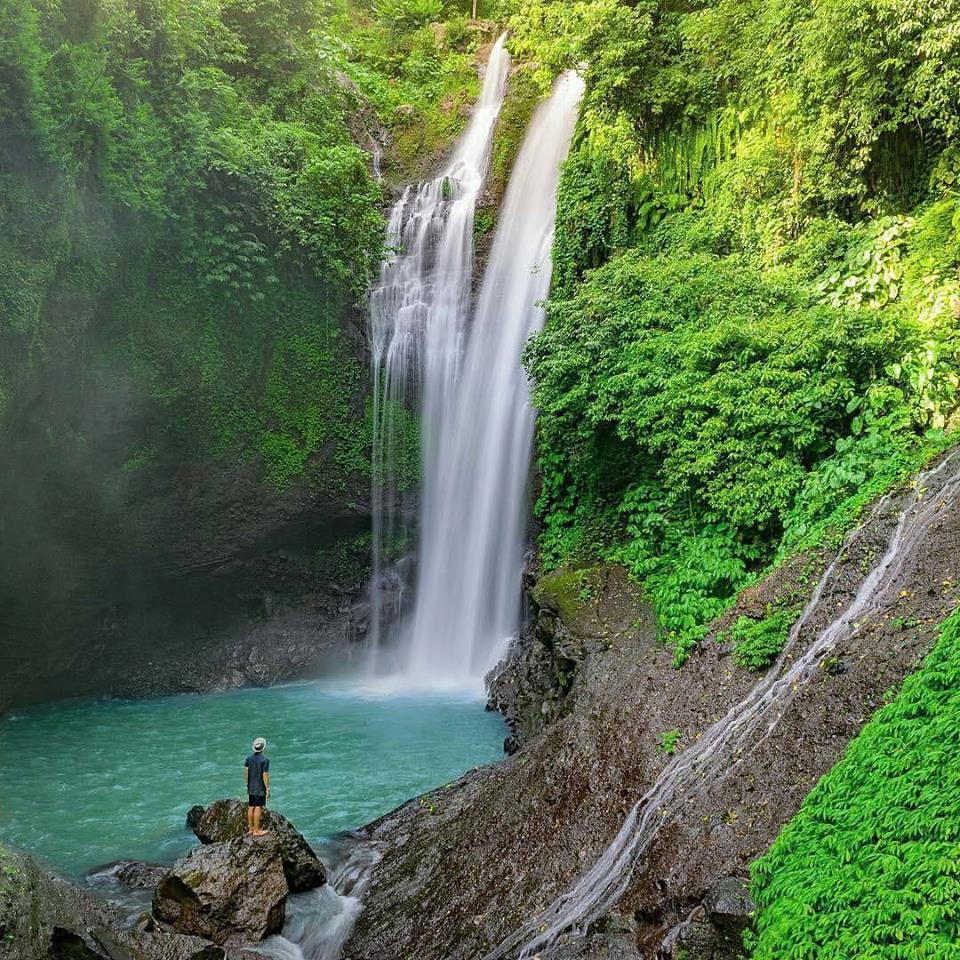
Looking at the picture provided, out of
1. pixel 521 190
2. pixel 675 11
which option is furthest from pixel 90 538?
pixel 675 11

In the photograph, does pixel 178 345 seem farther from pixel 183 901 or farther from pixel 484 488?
pixel 183 901

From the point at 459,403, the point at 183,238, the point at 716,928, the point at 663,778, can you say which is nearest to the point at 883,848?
the point at 716,928

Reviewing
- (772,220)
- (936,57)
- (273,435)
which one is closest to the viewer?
(936,57)

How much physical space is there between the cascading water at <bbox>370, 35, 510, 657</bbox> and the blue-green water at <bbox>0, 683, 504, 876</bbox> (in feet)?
11.0

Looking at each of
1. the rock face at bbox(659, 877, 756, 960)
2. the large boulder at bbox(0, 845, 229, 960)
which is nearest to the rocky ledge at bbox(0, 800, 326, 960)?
the large boulder at bbox(0, 845, 229, 960)

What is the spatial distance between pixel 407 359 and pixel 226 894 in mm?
11968

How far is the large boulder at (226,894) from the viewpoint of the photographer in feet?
19.8

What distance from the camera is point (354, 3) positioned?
2317cm

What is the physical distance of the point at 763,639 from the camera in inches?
260

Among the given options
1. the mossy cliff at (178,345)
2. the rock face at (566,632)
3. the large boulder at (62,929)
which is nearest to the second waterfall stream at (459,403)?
the mossy cliff at (178,345)

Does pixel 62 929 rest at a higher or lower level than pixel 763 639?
lower

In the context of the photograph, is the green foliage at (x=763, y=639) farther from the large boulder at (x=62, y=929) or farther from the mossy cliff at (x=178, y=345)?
the mossy cliff at (x=178, y=345)

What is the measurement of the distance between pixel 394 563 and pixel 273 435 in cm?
398

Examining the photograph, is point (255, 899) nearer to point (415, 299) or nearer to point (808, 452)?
point (808, 452)
